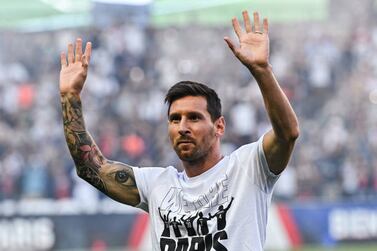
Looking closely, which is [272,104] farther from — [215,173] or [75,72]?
[75,72]

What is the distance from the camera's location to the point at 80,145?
468 cm

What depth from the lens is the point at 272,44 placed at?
62.7 ft

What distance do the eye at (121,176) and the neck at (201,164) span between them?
16.9 inches

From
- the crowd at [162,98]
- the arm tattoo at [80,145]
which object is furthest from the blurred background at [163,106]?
the arm tattoo at [80,145]

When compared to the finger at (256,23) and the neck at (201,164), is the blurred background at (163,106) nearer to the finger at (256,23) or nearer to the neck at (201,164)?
the neck at (201,164)

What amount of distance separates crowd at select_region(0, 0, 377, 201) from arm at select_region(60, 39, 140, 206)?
11.2m

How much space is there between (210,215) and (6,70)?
14.2 metres

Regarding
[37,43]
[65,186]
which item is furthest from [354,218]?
[37,43]

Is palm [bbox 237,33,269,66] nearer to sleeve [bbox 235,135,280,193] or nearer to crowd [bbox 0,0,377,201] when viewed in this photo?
sleeve [bbox 235,135,280,193]

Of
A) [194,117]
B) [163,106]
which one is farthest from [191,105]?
[163,106]

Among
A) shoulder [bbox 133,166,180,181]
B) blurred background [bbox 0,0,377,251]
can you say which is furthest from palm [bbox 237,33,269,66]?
blurred background [bbox 0,0,377,251]

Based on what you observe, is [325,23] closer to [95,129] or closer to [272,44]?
[272,44]

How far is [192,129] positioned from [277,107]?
0.48 metres

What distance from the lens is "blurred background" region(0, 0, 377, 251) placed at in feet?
52.7
